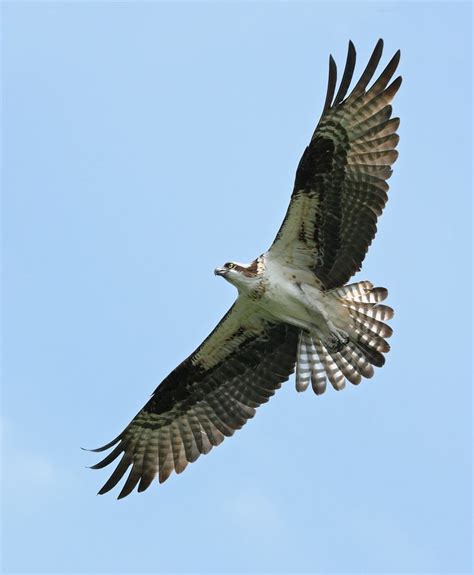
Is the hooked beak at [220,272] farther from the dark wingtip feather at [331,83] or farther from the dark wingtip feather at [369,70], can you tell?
the dark wingtip feather at [369,70]

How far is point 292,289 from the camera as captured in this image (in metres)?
16.2

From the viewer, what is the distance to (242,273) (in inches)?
634

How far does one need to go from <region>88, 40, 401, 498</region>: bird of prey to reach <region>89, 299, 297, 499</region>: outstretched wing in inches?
0.5

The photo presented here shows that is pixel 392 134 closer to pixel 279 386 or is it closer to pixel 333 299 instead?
Result: pixel 333 299

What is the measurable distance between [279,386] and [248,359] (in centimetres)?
55

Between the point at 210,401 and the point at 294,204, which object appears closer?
the point at 294,204

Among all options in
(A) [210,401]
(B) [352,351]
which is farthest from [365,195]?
(A) [210,401]

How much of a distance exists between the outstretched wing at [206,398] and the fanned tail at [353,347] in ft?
0.87

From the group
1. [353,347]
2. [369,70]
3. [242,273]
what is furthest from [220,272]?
[369,70]

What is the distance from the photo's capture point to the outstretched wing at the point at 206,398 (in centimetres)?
1706

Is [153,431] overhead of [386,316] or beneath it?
overhead

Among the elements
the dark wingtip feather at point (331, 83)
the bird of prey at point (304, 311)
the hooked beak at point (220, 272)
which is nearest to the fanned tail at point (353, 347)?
the bird of prey at point (304, 311)

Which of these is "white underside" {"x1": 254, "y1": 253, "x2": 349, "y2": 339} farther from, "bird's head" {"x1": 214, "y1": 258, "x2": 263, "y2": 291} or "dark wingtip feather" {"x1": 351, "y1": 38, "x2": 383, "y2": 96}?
"dark wingtip feather" {"x1": 351, "y1": 38, "x2": 383, "y2": 96}

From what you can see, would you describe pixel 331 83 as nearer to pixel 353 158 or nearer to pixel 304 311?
pixel 353 158
